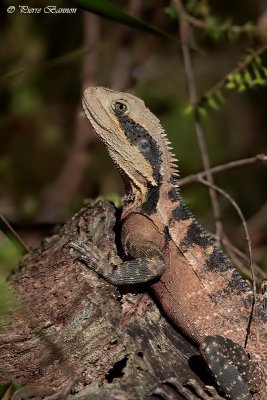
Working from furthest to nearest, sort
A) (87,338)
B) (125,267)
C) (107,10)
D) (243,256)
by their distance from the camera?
(243,256) → (125,267) → (107,10) → (87,338)

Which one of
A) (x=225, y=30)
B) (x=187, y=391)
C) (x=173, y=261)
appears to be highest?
(x=225, y=30)

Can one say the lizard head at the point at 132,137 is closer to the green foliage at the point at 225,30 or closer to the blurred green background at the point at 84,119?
the green foliage at the point at 225,30

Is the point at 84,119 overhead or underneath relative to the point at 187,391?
overhead

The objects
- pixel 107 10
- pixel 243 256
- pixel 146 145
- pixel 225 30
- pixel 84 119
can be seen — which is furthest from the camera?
pixel 84 119

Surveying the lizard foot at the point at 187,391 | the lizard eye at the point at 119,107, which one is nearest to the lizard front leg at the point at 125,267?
the lizard foot at the point at 187,391

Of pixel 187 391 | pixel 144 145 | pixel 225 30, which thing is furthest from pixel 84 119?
pixel 187 391

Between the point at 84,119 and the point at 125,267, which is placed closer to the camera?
the point at 125,267

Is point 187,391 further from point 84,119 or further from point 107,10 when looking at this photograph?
point 84,119

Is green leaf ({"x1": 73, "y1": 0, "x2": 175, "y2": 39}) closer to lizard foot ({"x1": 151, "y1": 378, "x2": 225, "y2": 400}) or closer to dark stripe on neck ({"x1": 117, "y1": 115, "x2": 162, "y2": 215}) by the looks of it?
dark stripe on neck ({"x1": 117, "y1": 115, "x2": 162, "y2": 215})
